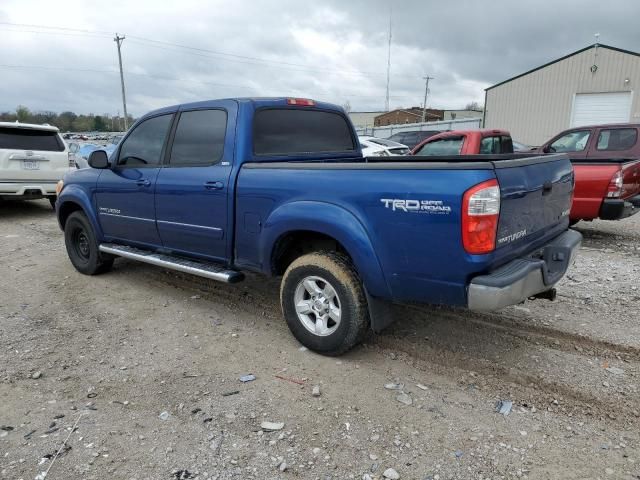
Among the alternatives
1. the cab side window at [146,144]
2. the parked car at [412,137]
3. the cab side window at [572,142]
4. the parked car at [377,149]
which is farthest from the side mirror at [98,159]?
the parked car at [412,137]

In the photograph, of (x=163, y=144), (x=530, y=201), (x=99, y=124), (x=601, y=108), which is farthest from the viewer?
(x=99, y=124)

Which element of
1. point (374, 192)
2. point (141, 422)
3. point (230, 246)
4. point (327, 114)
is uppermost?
point (327, 114)

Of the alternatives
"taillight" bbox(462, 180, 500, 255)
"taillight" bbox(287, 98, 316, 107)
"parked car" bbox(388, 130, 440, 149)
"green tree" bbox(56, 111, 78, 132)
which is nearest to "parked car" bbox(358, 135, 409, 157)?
"taillight" bbox(287, 98, 316, 107)

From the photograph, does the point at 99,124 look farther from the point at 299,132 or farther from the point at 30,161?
the point at 299,132

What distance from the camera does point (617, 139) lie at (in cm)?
857

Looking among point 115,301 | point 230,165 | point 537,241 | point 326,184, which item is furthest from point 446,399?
point 115,301

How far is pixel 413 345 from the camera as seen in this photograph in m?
3.90

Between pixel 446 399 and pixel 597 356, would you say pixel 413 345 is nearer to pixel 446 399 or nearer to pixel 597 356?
pixel 446 399

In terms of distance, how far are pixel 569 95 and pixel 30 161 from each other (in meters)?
27.5

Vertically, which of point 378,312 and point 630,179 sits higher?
point 630,179

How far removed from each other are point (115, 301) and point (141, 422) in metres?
2.36

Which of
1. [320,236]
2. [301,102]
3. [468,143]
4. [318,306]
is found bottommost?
[318,306]

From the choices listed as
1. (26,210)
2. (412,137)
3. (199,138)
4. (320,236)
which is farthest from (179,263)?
(412,137)

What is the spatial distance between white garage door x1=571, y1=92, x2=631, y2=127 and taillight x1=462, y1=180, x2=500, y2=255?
27.6m
